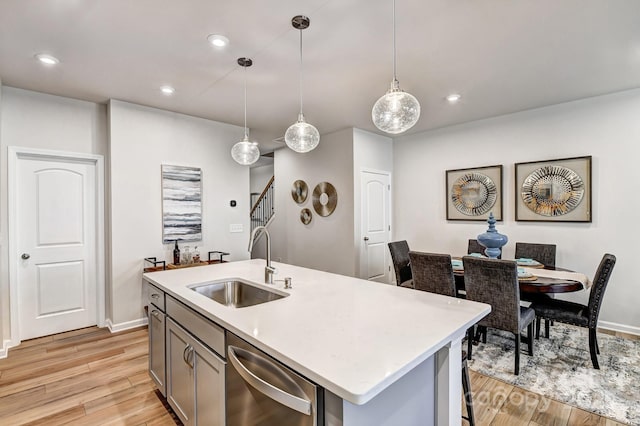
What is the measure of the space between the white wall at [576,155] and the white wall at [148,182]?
3.38 m

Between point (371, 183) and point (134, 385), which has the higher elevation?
point (371, 183)

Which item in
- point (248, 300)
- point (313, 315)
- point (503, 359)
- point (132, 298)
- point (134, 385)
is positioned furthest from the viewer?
point (132, 298)

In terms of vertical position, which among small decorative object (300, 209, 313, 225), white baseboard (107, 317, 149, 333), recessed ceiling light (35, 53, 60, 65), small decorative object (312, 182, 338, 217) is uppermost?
recessed ceiling light (35, 53, 60, 65)

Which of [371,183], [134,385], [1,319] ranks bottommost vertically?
[134,385]

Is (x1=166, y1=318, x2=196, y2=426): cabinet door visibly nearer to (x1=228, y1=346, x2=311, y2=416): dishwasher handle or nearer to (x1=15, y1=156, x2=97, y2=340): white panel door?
(x1=228, y1=346, x2=311, y2=416): dishwasher handle

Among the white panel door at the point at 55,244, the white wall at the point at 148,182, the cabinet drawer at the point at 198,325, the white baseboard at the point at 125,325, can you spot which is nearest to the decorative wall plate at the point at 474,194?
the white wall at the point at 148,182

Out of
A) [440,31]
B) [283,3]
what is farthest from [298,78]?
[440,31]

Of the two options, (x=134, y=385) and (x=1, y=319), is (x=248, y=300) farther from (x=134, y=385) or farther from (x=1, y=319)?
(x=1, y=319)

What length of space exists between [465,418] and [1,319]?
167 inches

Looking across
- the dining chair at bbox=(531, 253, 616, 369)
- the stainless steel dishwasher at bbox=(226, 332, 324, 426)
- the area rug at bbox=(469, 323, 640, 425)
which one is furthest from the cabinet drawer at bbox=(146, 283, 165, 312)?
the dining chair at bbox=(531, 253, 616, 369)

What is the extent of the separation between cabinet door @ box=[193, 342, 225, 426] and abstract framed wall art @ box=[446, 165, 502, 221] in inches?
168

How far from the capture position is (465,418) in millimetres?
2010

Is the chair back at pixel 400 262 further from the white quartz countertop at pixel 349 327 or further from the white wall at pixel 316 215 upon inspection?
the white quartz countertop at pixel 349 327

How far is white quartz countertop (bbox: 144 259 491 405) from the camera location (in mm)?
1003
